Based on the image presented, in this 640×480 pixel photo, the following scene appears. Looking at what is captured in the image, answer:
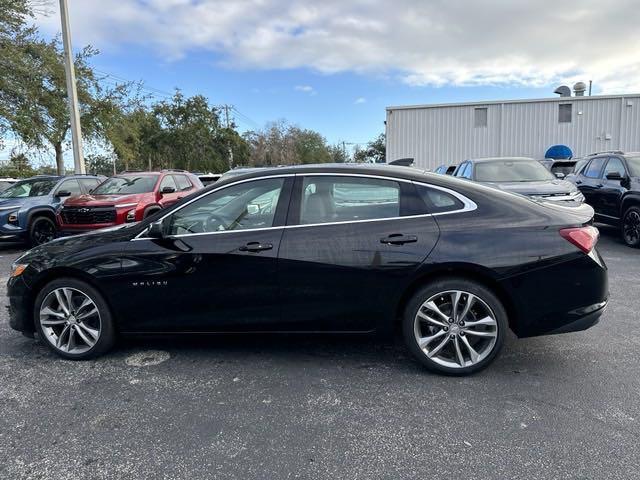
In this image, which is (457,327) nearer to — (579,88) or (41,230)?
(41,230)

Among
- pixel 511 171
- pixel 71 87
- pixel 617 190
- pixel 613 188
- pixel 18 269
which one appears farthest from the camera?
pixel 71 87

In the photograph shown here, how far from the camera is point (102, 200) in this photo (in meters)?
9.36

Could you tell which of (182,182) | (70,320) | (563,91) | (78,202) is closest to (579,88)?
(563,91)

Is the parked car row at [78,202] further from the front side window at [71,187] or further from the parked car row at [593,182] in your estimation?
the parked car row at [593,182]

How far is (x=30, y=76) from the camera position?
1841 cm

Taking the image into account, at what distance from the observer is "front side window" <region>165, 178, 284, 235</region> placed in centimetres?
381

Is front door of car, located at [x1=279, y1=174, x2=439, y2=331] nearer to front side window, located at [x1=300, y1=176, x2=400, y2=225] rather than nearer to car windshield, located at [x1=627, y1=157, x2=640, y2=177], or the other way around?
front side window, located at [x1=300, y1=176, x2=400, y2=225]

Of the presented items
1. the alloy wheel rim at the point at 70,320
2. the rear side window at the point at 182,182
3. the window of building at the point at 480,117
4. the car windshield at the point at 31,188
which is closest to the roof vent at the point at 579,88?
the window of building at the point at 480,117

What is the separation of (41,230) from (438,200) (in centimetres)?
969

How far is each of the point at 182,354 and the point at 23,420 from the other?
1262mm

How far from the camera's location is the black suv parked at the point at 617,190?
340 inches

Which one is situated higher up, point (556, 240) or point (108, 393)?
point (556, 240)

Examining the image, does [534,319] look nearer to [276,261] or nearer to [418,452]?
[418,452]

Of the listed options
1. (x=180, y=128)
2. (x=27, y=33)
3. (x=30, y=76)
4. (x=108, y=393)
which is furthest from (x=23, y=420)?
(x=180, y=128)
